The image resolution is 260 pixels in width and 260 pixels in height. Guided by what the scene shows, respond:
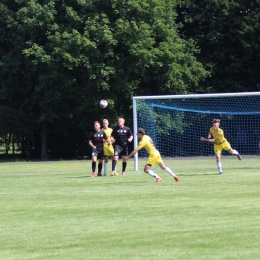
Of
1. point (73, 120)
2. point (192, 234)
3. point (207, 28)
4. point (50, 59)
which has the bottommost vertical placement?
point (192, 234)

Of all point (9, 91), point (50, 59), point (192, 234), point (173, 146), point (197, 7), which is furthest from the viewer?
point (197, 7)

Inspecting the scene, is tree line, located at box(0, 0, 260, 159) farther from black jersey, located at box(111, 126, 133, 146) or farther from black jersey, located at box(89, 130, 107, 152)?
black jersey, located at box(89, 130, 107, 152)

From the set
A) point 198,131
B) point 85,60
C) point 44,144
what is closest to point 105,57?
point 85,60

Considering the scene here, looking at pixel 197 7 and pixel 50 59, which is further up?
pixel 197 7

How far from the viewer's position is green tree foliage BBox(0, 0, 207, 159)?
43.3 m

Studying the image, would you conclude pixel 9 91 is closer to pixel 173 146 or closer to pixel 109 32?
pixel 109 32

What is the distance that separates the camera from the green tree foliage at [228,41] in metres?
47.9

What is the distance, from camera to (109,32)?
4359 centimetres

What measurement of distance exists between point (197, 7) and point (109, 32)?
28.2 feet

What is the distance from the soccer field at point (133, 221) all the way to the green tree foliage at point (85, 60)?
78.5ft

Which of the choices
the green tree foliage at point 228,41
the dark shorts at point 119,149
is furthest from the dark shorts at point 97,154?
the green tree foliage at point 228,41

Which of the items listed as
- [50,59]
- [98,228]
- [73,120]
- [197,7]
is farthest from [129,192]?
[197,7]

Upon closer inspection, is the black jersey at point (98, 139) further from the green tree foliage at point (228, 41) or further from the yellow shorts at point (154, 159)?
the green tree foliage at point (228, 41)

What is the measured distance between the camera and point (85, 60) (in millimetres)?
43062
